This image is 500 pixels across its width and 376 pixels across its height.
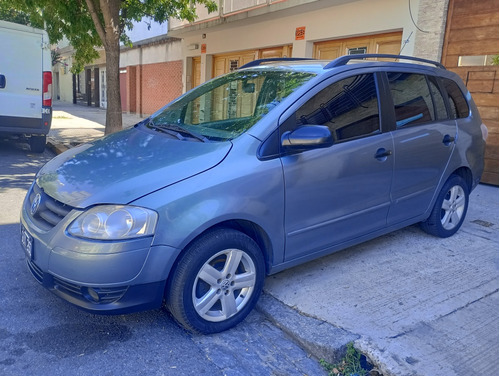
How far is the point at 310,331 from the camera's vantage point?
270 cm

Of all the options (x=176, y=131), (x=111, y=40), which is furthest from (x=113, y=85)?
(x=176, y=131)

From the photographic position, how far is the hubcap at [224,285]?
2578 millimetres

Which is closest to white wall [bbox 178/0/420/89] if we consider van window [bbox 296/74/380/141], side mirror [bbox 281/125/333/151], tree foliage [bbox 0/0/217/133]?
tree foliage [bbox 0/0/217/133]

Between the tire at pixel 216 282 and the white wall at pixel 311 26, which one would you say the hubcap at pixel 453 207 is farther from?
the white wall at pixel 311 26

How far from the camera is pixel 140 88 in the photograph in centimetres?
1867

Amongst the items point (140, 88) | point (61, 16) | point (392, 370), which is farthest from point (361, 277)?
point (140, 88)

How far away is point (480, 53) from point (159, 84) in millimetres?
13016

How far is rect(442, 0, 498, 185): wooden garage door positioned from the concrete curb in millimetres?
5207

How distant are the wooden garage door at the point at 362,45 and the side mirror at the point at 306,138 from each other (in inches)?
228

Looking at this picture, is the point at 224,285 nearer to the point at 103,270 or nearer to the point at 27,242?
the point at 103,270

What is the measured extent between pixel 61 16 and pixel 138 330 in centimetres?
818

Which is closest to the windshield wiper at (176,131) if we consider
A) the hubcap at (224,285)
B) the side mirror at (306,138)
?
the side mirror at (306,138)

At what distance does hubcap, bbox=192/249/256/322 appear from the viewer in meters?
2.58

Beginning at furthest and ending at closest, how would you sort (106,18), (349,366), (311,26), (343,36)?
(311,26)
(343,36)
(106,18)
(349,366)
